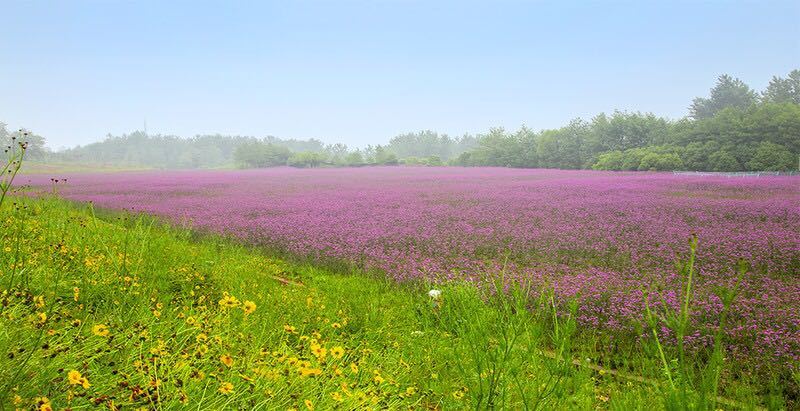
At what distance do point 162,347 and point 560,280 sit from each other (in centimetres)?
483

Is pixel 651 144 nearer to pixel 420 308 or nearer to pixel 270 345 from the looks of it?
pixel 420 308

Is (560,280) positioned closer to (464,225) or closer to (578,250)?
(578,250)

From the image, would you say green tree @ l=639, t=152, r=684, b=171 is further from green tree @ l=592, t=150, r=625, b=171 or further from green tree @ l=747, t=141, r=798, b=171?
green tree @ l=747, t=141, r=798, b=171

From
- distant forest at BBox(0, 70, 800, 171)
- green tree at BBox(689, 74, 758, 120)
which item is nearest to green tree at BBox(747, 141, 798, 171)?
distant forest at BBox(0, 70, 800, 171)

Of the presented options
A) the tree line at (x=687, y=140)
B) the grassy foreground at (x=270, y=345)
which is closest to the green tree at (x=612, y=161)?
the tree line at (x=687, y=140)

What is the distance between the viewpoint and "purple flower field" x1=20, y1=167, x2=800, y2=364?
4758 mm

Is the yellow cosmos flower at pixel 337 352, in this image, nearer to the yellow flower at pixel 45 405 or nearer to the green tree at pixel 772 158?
the yellow flower at pixel 45 405

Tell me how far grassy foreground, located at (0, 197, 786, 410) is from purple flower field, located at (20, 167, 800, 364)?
54 cm

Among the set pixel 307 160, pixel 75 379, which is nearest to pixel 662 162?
pixel 75 379

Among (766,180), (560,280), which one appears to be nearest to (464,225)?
(560,280)

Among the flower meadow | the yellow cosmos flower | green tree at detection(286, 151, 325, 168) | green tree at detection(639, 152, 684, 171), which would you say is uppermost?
green tree at detection(286, 151, 325, 168)

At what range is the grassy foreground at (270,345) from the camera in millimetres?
2201

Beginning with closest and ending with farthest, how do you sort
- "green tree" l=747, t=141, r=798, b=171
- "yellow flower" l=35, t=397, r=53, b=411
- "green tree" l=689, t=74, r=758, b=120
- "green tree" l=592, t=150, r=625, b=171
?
"yellow flower" l=35, t=397, r=53, b=411
"green tree" l=747, t=141, r=798, b=171
"green tree" l=592, t=150, r=625, b=171
"green tree" l=689, t=74, r=758, b=120

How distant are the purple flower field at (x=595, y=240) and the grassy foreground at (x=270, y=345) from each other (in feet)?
1.78
